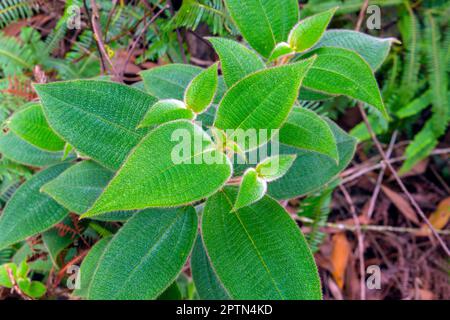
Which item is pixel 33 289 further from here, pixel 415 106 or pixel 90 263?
pixel 415 106

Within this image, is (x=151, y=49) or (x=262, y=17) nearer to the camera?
(x=262, y=17)

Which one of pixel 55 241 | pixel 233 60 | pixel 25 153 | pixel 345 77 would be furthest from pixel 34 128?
pixel 345 77

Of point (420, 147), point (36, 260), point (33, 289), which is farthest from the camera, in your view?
point (420, 147)

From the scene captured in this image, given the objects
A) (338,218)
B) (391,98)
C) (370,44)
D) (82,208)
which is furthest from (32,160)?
(391,98)

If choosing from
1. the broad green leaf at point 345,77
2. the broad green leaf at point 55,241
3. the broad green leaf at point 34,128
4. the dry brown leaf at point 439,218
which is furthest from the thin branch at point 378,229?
the broad green leaf at point 34,128

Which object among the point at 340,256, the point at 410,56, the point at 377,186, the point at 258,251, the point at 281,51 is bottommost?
the point at 340,256

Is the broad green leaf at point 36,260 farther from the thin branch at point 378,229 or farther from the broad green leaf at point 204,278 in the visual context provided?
the thin branch at point 378,229
